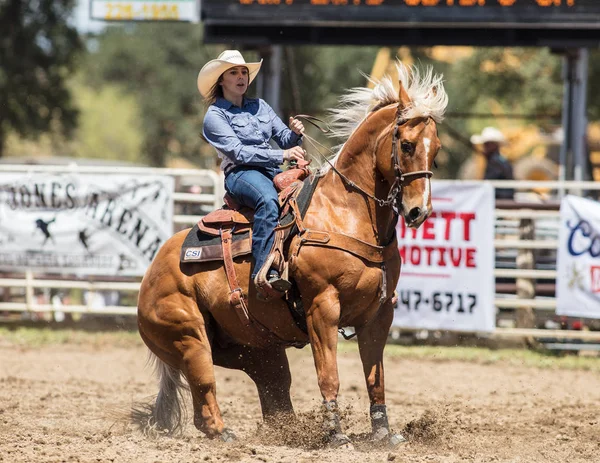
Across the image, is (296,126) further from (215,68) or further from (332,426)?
(332,426)

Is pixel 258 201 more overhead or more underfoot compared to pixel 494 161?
more underfoot

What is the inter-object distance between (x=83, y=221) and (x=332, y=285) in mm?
6582

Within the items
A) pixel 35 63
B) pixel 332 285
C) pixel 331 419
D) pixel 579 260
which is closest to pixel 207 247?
pixel 332 285

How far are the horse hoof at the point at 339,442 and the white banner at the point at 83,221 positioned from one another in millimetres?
6173

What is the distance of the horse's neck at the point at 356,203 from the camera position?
594 cm

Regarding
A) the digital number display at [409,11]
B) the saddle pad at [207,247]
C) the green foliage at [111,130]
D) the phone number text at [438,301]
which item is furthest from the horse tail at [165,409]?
the green foliage at [111,130]

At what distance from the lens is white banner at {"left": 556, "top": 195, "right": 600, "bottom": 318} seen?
10.5 metres

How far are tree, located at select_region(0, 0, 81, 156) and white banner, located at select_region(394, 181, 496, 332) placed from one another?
14.9 metres

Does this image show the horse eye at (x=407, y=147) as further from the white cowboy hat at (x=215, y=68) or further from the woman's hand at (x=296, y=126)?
→ the white cowboy hat at (x=215, y=68)

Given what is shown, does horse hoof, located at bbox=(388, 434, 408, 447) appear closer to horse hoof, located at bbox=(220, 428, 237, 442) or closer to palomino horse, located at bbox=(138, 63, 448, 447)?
palomino horse, located at bbox=(138, 63, 448, 447)

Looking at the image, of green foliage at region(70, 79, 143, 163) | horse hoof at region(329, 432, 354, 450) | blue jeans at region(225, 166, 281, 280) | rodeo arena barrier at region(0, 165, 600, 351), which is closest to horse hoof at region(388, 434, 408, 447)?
horse hoof at region(329, 432, 354, 450)

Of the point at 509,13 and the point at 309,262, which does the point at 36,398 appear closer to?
the point at 309,262

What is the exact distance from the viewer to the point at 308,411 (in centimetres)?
767

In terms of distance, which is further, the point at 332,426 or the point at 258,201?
the point at 258,201
